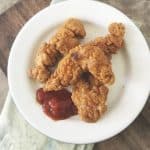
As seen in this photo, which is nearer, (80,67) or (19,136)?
(80,67)

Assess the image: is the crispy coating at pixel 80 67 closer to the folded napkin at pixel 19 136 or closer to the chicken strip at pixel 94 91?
the chicken strip at pixel 94 91

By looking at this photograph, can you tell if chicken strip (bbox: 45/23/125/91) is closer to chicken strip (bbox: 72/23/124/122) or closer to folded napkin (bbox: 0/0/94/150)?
chicken strip (bbox: 72/23/124/122)

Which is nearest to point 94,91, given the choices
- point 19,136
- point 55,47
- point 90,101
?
point 90,101

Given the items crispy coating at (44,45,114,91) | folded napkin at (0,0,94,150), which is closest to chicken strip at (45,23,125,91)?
crispy coating at (44,45,114,91)

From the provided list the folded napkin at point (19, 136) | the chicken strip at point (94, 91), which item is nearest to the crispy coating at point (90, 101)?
the chicken strip at point (94, 91)

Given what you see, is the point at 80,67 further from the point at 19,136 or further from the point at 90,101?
the point at 19,136
